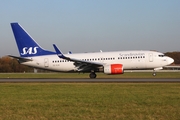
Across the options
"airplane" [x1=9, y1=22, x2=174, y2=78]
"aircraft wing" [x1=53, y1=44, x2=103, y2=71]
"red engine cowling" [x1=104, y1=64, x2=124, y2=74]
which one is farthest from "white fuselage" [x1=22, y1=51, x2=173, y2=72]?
"red engine cowling" [x1=104, y1=64, x2=124, y2=74]

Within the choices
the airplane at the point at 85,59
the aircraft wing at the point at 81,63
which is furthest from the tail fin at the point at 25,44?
the aircraft wing at the point at 81,63

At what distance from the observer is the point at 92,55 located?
142ft

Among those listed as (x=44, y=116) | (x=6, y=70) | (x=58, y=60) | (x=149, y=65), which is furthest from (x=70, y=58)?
(x=6, y=70)

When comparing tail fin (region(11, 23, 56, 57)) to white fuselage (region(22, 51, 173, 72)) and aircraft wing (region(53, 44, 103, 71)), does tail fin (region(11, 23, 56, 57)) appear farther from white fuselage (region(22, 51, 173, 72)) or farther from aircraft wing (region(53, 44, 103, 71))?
aircraft wing (region(53, 44, 103, 71))

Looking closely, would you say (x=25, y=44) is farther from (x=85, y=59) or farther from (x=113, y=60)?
(x=113, y=60)

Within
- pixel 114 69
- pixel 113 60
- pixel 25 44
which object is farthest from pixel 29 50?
pixel 114 69

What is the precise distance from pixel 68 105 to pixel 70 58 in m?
26.4

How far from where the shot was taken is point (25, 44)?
145ft

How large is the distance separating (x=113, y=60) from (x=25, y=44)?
36.8ft

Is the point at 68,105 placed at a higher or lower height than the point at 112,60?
lower

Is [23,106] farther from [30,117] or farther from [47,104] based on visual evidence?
[30,117]

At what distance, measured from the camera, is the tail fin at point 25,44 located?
145 ft

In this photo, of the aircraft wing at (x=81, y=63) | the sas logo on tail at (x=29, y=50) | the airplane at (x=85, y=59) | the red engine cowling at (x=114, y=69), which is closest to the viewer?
the red engine cowling at (x=114, y=69)

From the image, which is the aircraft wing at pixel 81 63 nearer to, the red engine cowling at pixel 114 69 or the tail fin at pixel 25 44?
the red engine cowling at pixel 114 69
